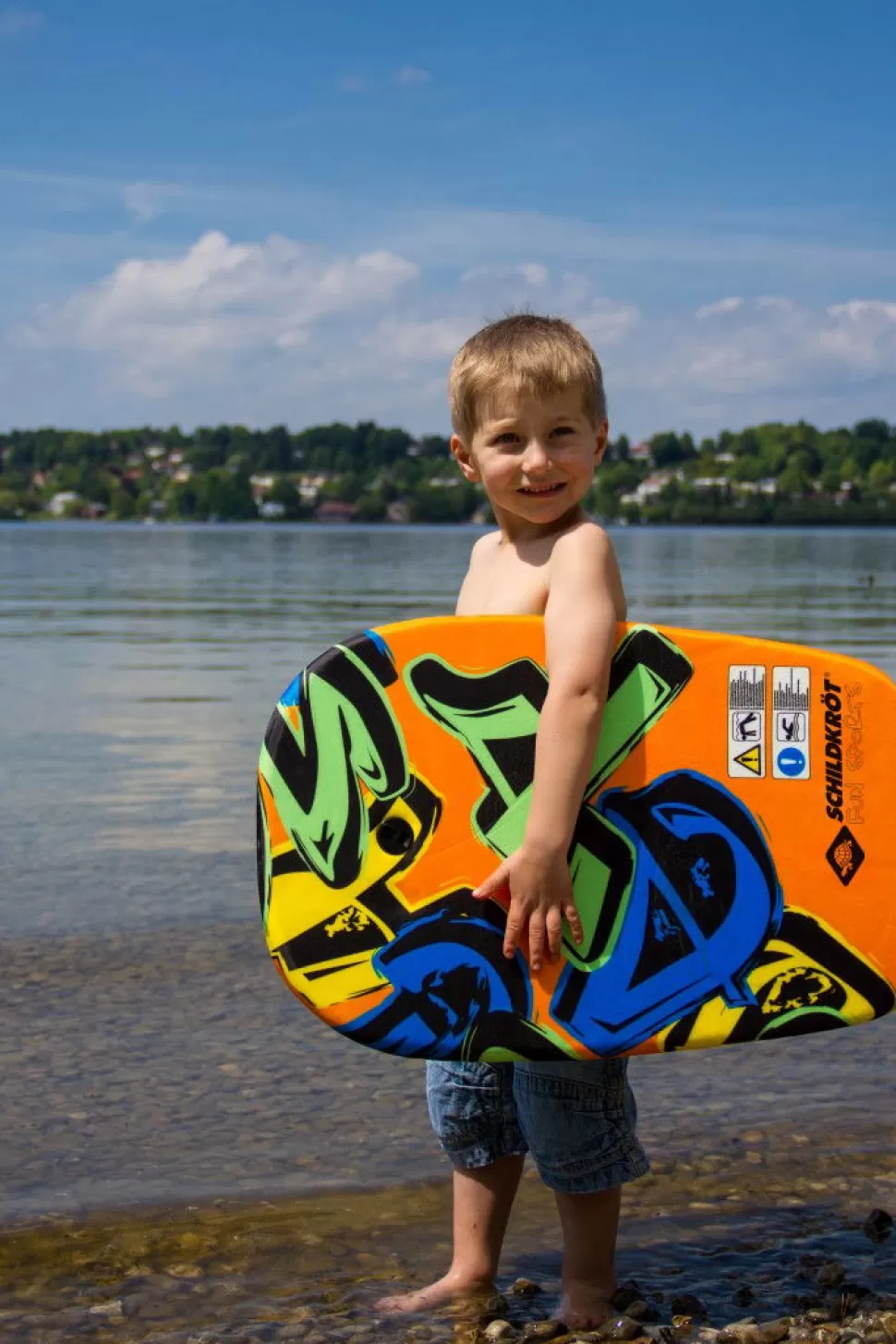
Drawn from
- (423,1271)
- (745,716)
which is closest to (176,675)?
(423,1271)

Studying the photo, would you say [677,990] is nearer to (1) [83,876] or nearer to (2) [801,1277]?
(2) [801,1277]

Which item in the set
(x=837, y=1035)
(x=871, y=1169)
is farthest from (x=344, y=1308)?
(x=837, y=1035)

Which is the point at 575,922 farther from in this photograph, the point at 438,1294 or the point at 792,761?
the point at 438,1294

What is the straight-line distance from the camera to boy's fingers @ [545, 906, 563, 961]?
2.92 m

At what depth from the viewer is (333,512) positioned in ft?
471

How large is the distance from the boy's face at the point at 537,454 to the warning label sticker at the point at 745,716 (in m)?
0.44

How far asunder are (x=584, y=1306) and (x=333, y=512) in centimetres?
14164

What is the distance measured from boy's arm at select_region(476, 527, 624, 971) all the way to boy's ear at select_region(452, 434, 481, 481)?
32cm

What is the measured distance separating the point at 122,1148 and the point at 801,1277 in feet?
5.20

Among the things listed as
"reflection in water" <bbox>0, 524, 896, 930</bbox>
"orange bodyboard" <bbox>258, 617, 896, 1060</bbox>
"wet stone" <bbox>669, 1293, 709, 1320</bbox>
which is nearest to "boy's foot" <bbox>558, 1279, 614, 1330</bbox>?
"wet stone" <bbox>669, 1293, 709, 1320</bbox>

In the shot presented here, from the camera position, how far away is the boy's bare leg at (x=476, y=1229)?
322 cm

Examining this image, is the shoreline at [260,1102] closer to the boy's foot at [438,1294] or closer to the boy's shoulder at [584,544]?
the boy's foot at [438,1294]

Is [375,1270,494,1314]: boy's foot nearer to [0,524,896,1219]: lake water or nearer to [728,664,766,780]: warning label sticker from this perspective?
[0,524,896,1219]: lake water

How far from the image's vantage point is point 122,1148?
156 inches
